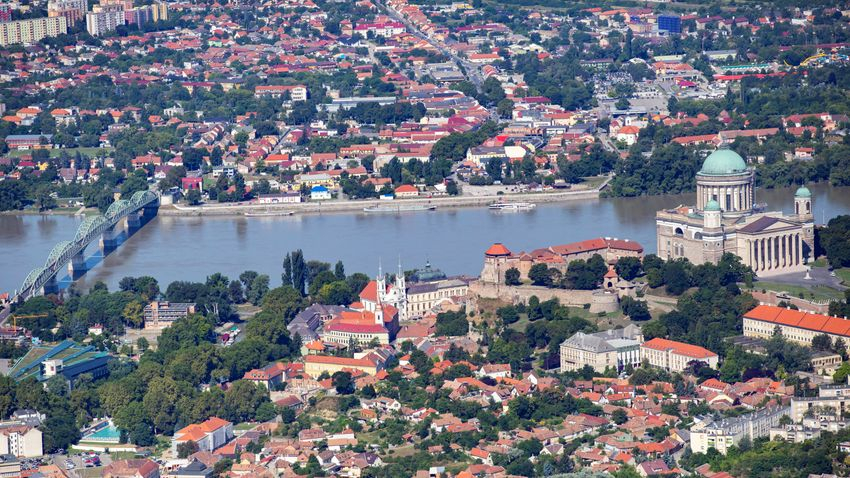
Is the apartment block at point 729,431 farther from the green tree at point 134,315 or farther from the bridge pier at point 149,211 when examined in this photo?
the bridge pier at point 149,211

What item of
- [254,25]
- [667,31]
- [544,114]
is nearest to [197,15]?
[254,25]

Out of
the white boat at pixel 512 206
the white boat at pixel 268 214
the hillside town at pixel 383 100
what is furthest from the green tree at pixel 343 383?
the hillside town at pixel 383 100

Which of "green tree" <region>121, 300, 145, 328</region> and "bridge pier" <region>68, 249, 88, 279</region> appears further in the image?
"bridge pier" <region>68, 249, 88, 279</region>

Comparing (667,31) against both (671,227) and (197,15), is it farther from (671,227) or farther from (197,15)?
(671,227)

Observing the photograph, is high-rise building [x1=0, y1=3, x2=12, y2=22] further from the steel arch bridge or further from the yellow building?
the yellow building

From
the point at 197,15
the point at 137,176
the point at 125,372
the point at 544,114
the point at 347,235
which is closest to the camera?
the point at 125,372

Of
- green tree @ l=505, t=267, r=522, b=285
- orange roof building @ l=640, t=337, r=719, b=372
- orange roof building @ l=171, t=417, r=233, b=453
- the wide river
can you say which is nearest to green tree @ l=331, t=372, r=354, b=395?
orange roof building @ l=171, t=417, r=233, b=453
